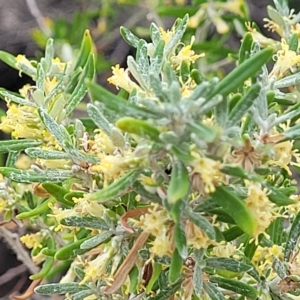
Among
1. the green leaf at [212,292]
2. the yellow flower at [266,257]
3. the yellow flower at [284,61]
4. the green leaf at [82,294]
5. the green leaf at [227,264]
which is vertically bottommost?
the yellow flower at [266,257]

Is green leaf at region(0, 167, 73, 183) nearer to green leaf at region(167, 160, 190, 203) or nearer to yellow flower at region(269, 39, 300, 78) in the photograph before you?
green leaf at region(167, 160, 190, 203)

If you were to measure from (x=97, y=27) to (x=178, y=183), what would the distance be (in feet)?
8.22

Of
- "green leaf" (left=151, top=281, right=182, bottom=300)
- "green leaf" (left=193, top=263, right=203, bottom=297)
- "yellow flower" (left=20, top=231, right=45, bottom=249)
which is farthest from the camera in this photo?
"yellow flower" (left=20, top=231, right=45, bottom=249)

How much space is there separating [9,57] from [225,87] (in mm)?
870

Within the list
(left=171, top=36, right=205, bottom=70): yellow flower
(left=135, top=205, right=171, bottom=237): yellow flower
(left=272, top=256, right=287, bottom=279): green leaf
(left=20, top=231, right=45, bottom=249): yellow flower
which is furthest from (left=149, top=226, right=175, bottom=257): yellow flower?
(left=20, top=231, right=45, bottom=249): yellow flower

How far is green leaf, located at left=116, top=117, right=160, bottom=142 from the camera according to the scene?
0.86m

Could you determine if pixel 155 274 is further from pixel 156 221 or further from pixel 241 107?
pixel 241 107

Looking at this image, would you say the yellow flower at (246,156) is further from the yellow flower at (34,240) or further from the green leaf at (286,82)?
the yellow flower at (34,240)

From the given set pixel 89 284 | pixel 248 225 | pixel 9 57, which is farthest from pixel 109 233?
pixel 9 57

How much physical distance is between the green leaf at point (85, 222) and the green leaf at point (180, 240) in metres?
0.22

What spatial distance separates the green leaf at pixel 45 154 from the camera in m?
1.13

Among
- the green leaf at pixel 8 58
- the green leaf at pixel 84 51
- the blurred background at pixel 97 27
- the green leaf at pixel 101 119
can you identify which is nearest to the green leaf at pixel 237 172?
the green leaf at pixel 101 119

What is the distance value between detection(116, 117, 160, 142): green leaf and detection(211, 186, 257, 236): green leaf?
5.5 inches

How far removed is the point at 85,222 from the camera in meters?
1.13
